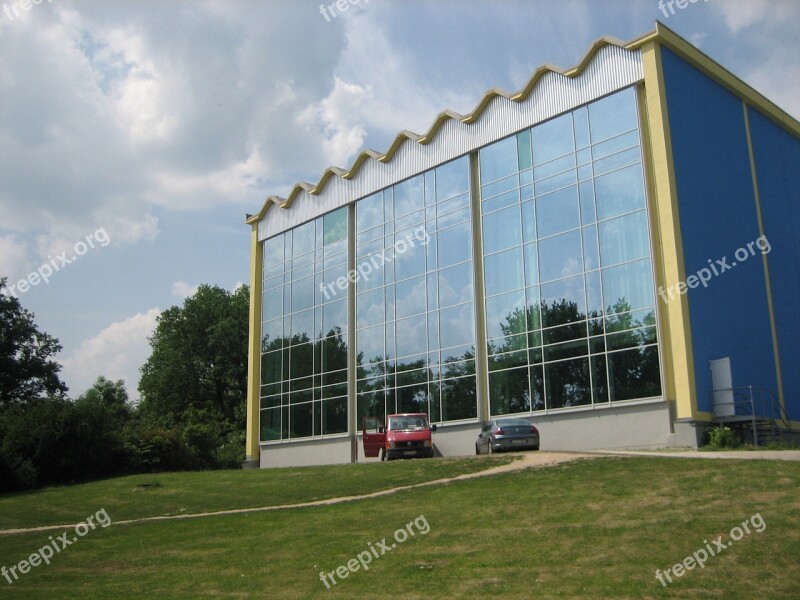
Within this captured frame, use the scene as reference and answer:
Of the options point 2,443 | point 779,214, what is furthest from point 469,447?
point 2,443

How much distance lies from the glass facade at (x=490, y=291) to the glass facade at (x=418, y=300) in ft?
0.26

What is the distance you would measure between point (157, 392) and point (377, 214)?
1377 inches

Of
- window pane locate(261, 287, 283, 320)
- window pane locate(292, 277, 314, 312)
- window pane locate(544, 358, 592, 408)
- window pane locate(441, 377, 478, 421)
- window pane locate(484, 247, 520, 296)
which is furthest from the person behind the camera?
window pane locate(261, 287, 283, 320)

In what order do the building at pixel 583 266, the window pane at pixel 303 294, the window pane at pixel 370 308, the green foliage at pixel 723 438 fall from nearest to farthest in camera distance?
the green foliage at pixel 723 438, the building at pixel 583 266, the window pane at pixel 370 308, the window pane at pixel 303 294

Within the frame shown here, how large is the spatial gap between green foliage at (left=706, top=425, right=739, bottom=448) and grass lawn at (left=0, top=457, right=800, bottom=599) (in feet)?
20.0

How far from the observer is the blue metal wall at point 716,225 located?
31562 mm

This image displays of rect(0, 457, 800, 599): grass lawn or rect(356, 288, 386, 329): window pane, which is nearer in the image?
rect(0, 457, 800, 599): grass lawn

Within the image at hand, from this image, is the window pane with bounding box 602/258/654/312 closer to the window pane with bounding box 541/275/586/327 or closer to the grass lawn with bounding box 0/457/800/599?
the window pane with bounding box 541/275/586/327

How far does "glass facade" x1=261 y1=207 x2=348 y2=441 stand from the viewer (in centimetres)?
4628

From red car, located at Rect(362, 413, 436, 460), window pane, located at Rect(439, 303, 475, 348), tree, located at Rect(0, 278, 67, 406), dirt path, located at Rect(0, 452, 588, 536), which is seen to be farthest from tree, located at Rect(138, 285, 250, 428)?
dirt path, located at Rect(0, 452, 588, 536)

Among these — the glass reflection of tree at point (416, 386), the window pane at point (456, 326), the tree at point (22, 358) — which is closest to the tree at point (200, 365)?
the tree at point (22, 358)

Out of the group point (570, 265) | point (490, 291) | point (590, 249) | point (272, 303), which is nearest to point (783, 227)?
point (590, 249)

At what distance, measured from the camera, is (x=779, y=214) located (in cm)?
3834

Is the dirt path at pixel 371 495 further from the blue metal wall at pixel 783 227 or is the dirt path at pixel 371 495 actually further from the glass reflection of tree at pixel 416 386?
the blue metal wall at pixel 783 227
